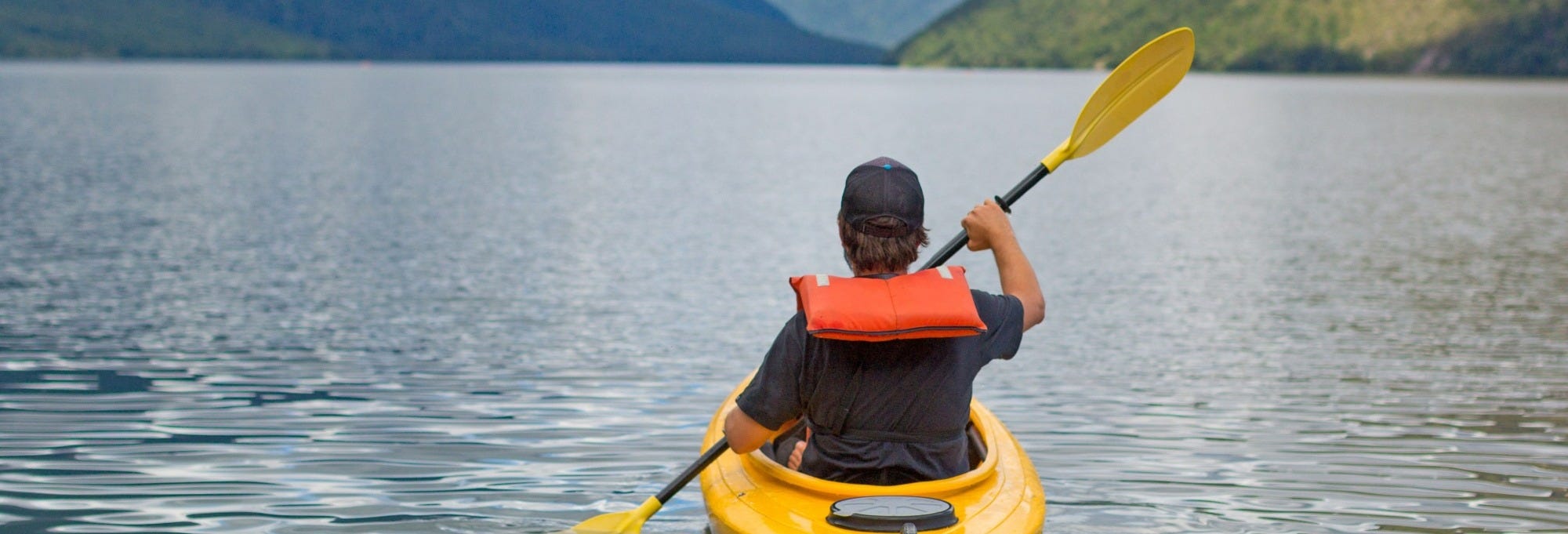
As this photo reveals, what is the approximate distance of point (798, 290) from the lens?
18.5 ft

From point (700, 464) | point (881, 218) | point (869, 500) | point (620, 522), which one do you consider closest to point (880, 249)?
point (881, 218)

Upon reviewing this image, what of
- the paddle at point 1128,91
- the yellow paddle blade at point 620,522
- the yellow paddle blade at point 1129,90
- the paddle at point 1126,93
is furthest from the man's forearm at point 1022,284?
the yellow paddle blade at point 1129,90

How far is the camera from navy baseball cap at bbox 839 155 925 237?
17.6 feet

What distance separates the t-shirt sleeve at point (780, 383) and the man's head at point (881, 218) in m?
0.34

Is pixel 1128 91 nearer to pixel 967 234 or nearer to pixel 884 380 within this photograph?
pixel 967 234

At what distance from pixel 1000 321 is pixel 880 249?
55 centimetres

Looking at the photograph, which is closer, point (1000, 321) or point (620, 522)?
point (1000, 321)

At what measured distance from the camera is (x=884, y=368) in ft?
18.3

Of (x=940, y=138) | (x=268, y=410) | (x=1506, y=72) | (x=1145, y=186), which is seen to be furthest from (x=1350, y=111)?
(x=1506, y=72)

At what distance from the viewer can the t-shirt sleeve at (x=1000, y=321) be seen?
5.59m

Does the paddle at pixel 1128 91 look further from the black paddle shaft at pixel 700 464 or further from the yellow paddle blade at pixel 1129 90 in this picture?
the black paddle shaft at pixel 700 464

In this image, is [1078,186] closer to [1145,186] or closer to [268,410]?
[1145,186]

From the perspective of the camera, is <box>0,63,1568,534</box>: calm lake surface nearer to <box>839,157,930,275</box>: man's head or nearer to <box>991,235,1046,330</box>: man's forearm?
<box>991,235,1046,330</box>: man's forearm

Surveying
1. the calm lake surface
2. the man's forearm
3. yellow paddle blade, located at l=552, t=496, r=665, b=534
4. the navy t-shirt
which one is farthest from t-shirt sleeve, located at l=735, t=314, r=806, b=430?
the calm lake surface
